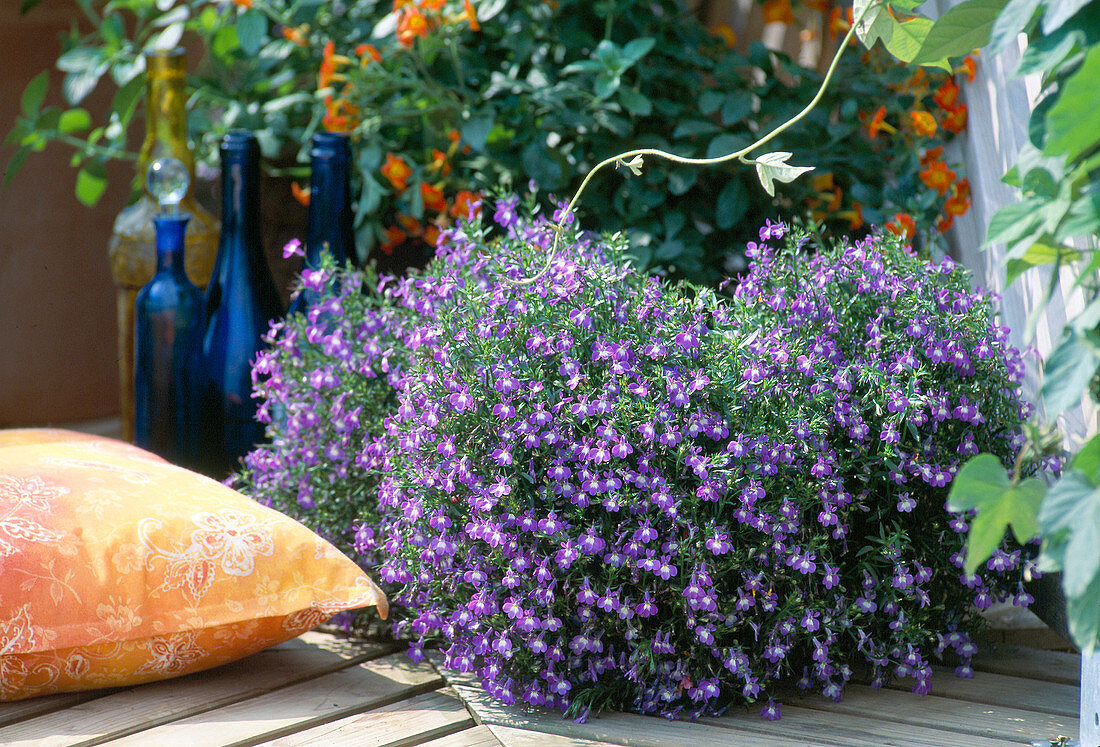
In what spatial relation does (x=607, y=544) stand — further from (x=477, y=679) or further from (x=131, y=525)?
(x=131, y=525)

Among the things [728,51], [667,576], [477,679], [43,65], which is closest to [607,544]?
[667,576]

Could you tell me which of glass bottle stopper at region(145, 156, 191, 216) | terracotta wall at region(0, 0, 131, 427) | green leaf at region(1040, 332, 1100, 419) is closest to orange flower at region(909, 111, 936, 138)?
green leaf at region(1040, 332, 1100, 419)

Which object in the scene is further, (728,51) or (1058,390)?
(728,51)

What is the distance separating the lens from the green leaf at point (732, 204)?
179cm

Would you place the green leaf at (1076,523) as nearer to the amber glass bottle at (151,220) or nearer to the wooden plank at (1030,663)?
the wooden plank at (1030,663)

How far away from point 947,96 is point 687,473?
0.82 meters

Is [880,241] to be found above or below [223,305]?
above

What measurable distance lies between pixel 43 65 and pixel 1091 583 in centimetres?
231

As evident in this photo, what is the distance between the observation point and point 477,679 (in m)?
1.30

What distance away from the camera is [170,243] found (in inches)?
65.2

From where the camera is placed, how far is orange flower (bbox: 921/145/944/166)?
1.67 m

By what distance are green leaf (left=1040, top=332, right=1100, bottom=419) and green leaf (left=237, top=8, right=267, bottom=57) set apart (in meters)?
1.53

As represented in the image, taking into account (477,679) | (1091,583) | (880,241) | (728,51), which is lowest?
→ (477,679)

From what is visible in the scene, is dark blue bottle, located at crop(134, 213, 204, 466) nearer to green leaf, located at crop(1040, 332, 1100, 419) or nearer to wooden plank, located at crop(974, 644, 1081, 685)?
wooden plank, located at crop(974, 644, 1081, 685)
